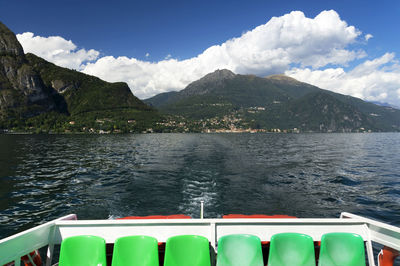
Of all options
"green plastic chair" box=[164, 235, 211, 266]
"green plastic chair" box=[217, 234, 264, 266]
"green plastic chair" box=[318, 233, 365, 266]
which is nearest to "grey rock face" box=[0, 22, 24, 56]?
"green plastic chair" box=[164, 235, 211, 266]

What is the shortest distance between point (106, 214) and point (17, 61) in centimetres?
25040

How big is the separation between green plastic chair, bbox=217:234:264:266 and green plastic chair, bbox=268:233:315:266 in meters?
0.26

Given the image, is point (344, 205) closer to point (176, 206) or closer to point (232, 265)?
point (176, 206)

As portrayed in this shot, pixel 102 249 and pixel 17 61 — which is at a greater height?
pixel 17 61

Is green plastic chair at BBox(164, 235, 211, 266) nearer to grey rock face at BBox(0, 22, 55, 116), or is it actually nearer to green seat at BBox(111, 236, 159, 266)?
green seat at BBox(111, 236, 159, 266)

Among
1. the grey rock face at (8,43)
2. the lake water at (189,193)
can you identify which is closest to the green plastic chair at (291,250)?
the lake water at (189,193)

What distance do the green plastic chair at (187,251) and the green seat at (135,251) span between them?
228 mm

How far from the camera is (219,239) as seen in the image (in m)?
3.52

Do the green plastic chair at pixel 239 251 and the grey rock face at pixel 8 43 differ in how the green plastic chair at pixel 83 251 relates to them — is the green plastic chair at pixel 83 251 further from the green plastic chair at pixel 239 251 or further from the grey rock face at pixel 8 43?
the grey rock face at pixel 8 43

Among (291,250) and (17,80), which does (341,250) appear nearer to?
(291,250)

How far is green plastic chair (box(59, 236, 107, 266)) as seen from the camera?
136 inches

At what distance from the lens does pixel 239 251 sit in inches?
139

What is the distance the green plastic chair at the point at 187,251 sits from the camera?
344 centimetres

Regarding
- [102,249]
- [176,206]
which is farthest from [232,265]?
[176,206]
